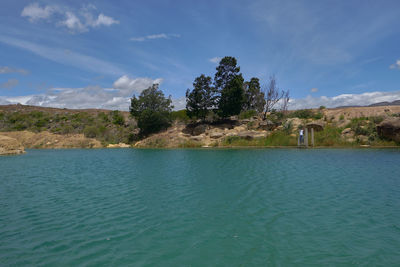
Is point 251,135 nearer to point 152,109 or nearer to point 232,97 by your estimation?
point 232,97

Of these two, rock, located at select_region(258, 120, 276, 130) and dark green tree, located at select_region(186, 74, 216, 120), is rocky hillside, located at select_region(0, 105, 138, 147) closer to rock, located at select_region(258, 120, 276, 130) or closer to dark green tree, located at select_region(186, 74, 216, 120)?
dark green tree, located at select_region(186, 74, 216, 120)

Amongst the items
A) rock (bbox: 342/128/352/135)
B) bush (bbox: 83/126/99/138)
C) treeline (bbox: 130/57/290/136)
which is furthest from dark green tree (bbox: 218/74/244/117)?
bush (bbox: 83/126/99/138)

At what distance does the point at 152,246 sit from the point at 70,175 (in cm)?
1122

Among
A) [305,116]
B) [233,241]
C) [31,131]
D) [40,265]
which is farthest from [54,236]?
[31,131]

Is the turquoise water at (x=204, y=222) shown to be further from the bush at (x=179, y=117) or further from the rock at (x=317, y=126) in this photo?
the bush at (x=179, y=117)

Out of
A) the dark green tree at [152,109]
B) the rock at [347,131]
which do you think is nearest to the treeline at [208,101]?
the dark green tree at [152,109]

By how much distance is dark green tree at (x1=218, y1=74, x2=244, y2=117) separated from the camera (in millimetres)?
44281

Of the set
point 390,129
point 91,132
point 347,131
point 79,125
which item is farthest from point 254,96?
point 79,125

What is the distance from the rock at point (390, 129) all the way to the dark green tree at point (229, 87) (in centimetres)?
2159

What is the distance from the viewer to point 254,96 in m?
53.4

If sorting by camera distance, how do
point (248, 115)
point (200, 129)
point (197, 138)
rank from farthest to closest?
point (248, 115)
point (200, 129)
point (197, 138)

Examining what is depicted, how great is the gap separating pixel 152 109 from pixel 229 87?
1506 cm

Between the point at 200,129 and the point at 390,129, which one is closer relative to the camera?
the point at 390,129

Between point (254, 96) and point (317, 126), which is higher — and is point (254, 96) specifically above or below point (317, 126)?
above
